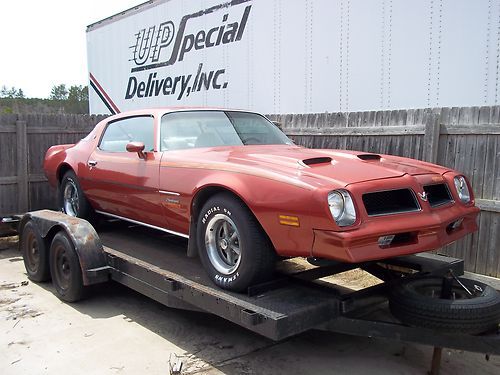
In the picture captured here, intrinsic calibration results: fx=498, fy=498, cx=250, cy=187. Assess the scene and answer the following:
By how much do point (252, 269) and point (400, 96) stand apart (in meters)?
3.78

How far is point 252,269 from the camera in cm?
334

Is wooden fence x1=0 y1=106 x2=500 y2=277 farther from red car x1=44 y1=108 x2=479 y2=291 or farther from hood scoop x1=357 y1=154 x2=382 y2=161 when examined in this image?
hood scoop x1=357 y1=154 x2=382 y2=161

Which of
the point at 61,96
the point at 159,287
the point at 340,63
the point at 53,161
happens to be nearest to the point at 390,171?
the point at 159,287

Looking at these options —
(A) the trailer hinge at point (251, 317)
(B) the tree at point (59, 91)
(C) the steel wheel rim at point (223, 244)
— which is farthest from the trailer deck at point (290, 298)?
(B) the tree at point (59, 91)

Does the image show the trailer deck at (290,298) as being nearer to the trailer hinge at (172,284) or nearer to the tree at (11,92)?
the trailer hinge at (172,284)

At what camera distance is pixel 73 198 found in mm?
5891

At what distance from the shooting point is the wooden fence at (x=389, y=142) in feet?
17.1

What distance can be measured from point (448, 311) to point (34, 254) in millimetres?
4419

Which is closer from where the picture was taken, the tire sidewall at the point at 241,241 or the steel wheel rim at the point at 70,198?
the tire sidewall at the point at 241,241

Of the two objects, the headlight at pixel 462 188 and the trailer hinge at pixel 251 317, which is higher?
the headlight at pixel 462 188

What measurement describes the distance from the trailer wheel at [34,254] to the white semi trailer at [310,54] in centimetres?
413

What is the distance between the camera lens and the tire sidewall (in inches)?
132

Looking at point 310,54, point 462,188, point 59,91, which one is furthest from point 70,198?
point 59,91

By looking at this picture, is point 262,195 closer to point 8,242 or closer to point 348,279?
point 348,279
